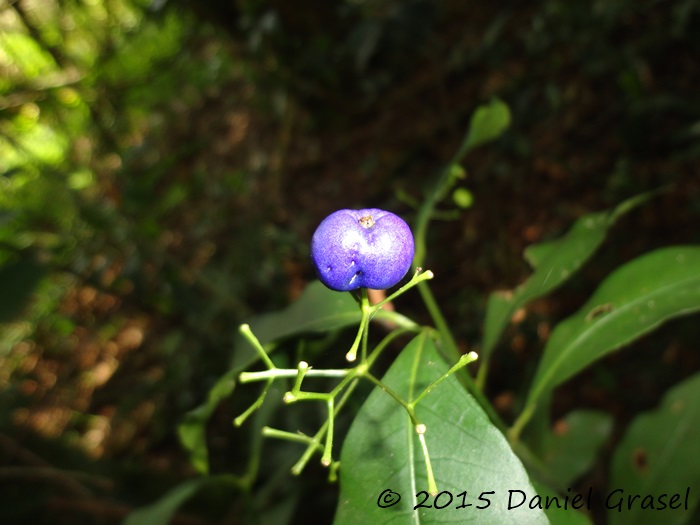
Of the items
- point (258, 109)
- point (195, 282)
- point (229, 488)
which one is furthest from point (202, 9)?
point (229, 488)

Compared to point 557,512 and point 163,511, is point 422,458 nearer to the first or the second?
point 557,512

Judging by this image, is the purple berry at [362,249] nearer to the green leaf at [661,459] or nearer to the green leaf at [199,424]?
the green leaf at [199,424]

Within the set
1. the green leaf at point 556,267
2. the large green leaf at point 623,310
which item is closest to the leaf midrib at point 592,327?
the large green leaf at point 623,310

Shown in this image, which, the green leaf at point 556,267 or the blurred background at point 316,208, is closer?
the green leaf at point 556,267

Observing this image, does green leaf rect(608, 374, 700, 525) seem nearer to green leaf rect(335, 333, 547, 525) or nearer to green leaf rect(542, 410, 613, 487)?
green leaf rect(542, 410, 613, 487)

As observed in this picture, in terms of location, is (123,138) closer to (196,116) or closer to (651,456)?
(196,116)

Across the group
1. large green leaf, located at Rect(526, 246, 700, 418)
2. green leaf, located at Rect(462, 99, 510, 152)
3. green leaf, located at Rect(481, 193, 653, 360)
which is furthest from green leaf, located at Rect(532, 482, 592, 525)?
green leaf, located at Rect(462, 99, 510, 152)
